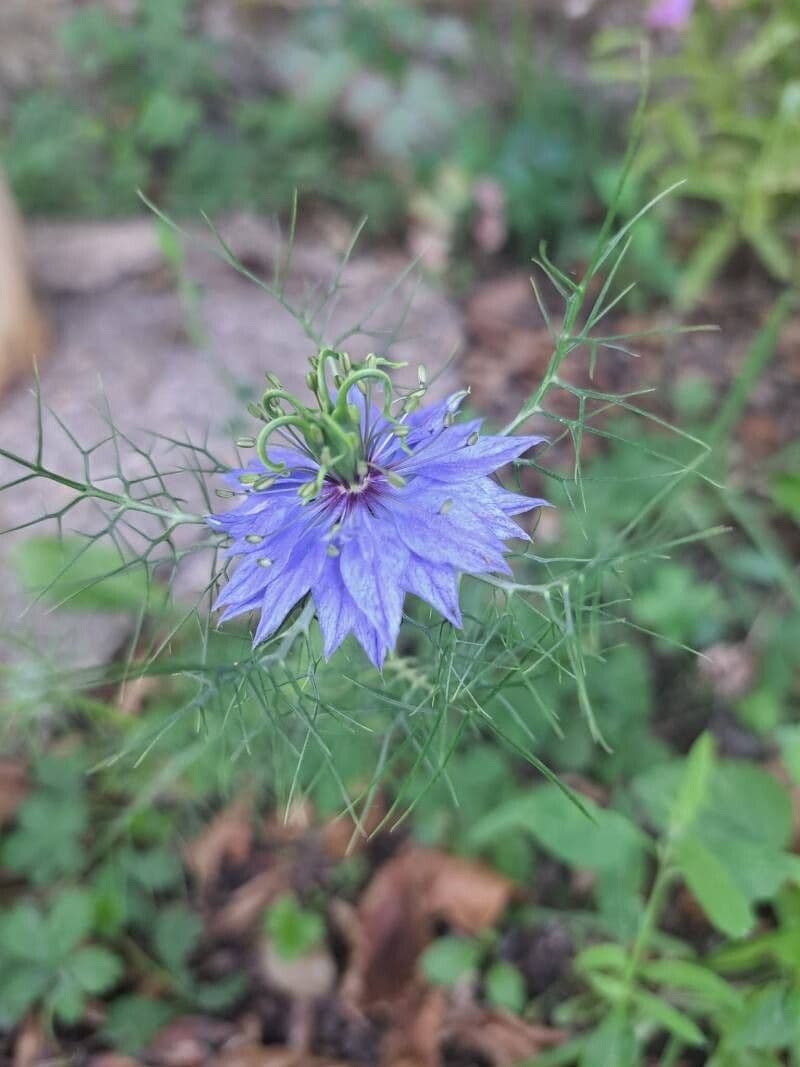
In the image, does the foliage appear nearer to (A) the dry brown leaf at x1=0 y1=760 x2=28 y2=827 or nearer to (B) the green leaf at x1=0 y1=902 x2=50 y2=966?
(A) the dry brown leaf at x1=0 y1=760 x2=28 y2=827

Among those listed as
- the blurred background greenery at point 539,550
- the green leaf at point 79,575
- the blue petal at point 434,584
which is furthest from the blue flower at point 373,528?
the green leaf at point 79,575

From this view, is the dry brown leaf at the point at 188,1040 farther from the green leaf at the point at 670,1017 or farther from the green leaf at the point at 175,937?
the green leaf at the point at 670,1017

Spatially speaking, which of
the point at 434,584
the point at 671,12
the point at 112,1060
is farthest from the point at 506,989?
the point at 671,12

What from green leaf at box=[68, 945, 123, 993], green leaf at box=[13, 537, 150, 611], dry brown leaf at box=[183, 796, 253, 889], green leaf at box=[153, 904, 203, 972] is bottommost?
green leaf at box=[68, 945, 123, 993]

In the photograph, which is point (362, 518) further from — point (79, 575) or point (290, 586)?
point (79, 575)

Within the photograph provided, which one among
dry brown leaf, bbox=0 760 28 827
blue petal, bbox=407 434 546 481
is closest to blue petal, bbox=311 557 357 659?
blue petal, bbox=407 434 546 481

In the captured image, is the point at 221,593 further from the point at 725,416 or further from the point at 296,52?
the point at 296,52
